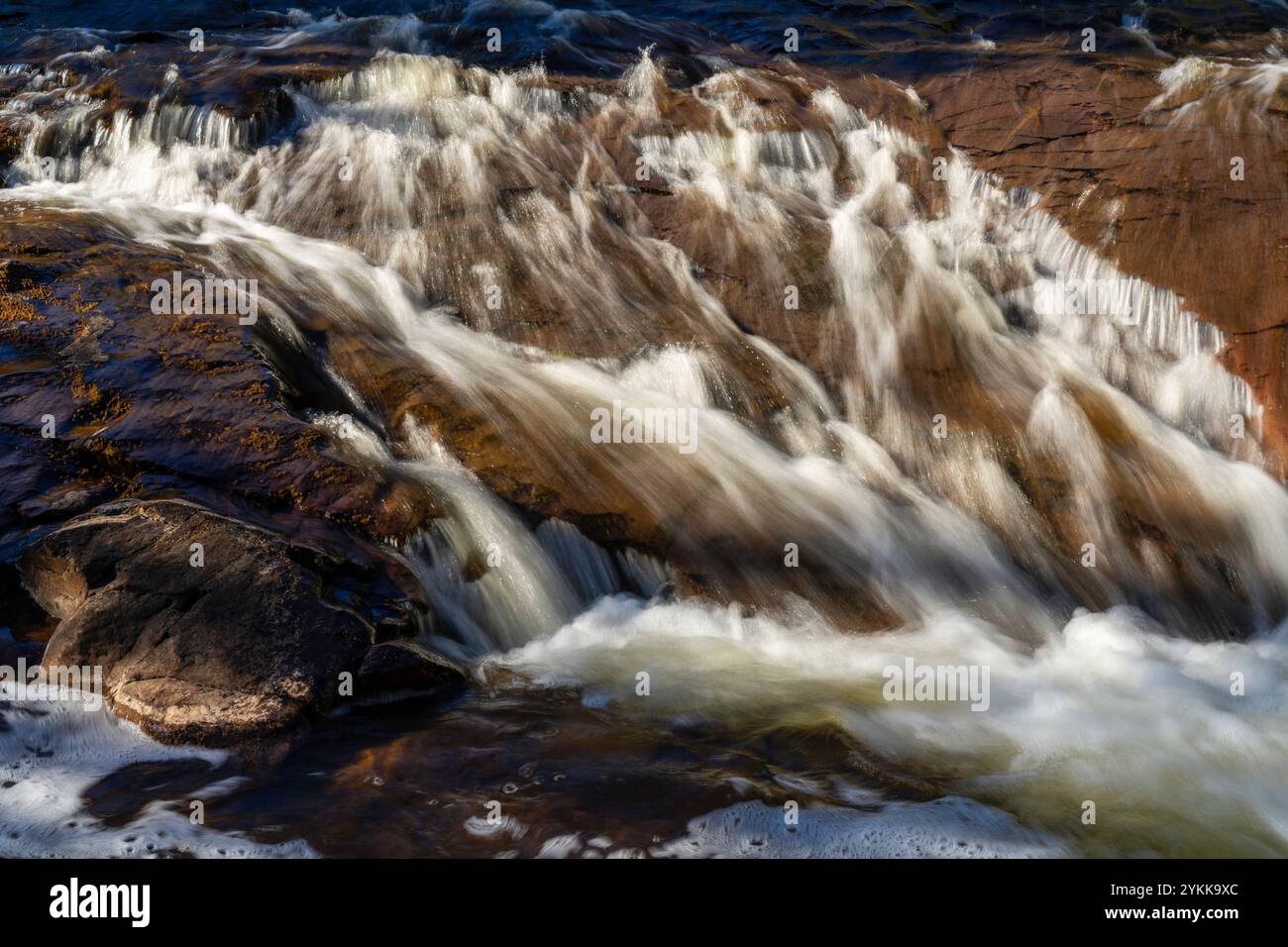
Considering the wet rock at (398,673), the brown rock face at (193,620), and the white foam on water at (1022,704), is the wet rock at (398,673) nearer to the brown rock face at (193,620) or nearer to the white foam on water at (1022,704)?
the brown rock face at (193,620)

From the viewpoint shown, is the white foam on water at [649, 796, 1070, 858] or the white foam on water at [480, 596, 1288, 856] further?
the white foam on water at [480, 596, 1288, 856]

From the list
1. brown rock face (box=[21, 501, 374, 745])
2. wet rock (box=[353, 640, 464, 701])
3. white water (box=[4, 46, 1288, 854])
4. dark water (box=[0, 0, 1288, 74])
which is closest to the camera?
brown rock face (box=[21, 501, 374, 745])

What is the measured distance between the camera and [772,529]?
6.88 meters

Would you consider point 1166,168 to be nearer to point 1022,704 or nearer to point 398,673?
point 1022,704

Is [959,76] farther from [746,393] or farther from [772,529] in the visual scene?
[772,529]

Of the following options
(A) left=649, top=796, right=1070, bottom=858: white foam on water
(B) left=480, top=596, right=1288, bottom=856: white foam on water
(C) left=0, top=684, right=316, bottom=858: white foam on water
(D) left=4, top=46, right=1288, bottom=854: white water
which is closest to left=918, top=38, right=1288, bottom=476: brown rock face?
(D) left=4, top=46, right=1288, bottom=854: white water

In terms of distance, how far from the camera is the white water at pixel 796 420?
5.50 m

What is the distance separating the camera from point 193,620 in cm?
488

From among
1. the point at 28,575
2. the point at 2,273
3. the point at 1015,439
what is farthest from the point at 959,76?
the point at 28,575

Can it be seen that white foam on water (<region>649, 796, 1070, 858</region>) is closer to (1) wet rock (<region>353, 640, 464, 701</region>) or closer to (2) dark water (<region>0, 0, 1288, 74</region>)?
(1) wet rock (<region>353, 640, 464, 701</region>)

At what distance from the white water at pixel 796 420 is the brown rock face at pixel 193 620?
879mm

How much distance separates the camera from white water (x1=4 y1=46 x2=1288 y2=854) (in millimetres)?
5496

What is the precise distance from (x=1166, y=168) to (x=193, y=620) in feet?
28.8

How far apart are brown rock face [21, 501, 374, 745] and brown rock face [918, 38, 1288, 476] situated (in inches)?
288
